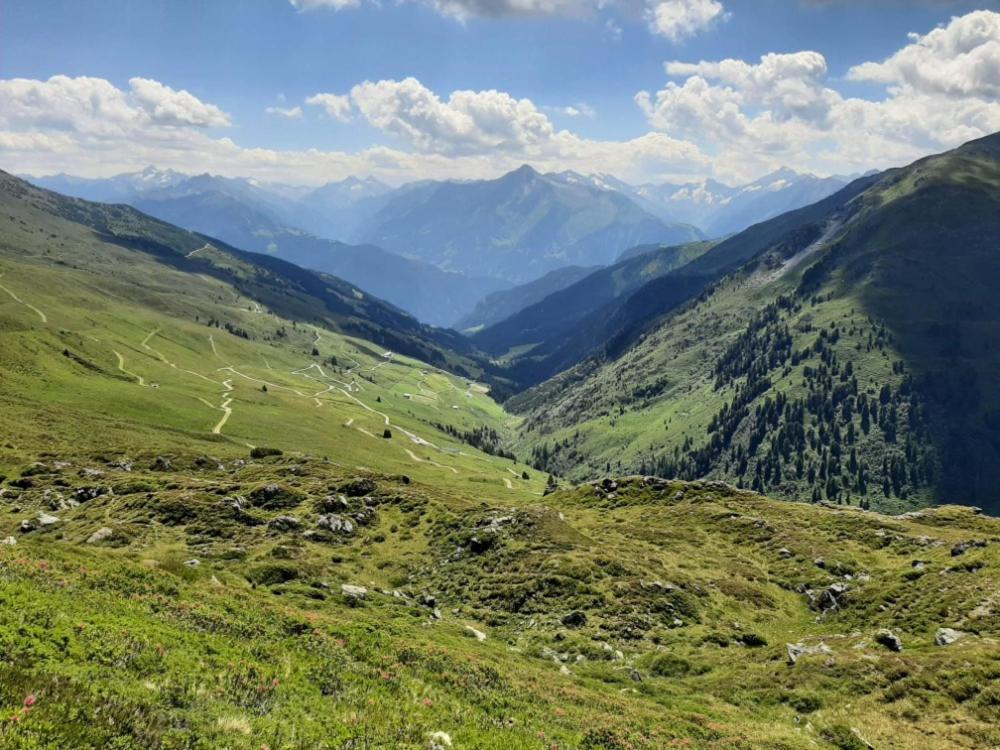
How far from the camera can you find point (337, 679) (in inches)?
861

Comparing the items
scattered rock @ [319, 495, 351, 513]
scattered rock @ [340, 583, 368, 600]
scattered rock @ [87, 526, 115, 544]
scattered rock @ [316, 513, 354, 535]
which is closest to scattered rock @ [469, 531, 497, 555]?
scattered rock @ [340, 583, 368, 600]

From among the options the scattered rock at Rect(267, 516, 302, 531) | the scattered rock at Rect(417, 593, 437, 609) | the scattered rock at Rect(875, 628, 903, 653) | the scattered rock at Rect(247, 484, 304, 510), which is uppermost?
the scattered rock at Rect(875, 628, 903, 653)

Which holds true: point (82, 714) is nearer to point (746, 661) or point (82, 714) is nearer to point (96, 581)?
point (96, 581)

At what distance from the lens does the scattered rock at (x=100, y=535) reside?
5184 cm

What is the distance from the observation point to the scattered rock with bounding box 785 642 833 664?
3609cm

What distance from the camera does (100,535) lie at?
52562 mm

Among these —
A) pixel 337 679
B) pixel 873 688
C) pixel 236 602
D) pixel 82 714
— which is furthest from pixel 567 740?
pixel 873 688

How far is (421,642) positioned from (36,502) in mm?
55531

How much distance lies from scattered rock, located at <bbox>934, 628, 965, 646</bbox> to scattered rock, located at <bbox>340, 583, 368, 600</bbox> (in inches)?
1535

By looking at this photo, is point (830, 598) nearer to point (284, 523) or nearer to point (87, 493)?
point (284, 523)

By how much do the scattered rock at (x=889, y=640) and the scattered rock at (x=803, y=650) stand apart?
11.1 ft

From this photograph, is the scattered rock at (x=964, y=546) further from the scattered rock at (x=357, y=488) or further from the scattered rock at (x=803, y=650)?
the scattered rock at (x=357, y=488)

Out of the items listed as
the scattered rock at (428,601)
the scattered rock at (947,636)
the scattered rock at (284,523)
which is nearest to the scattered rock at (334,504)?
the scattered rock at (284,523)

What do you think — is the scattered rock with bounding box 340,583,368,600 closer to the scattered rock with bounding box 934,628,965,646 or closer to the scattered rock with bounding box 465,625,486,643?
the scattered rock with bounding box 465,625,486,643
